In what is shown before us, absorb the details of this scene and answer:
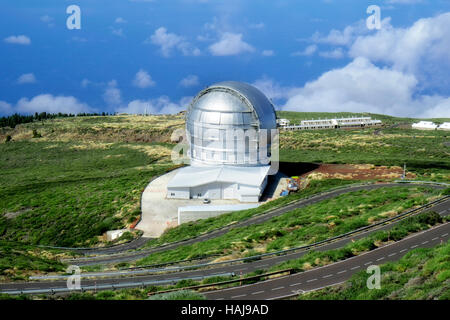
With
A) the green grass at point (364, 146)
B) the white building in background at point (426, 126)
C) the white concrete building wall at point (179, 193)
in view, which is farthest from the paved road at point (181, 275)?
the white building in background at point (426, 126)

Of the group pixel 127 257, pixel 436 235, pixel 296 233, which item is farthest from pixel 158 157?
pixel 436 235

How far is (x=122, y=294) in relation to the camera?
23438mm

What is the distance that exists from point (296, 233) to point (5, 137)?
10610 centimetres

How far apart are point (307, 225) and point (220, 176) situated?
17.3m

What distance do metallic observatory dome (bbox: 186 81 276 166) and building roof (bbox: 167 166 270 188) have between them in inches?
47.7

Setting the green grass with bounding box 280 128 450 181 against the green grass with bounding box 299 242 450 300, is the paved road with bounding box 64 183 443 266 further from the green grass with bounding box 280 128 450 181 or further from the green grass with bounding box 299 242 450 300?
the green grass with bounding box 280 128 450 181

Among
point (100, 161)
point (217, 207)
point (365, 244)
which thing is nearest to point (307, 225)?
point (365, 244)

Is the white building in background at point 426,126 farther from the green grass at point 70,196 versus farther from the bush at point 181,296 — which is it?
the bush at point 181,296

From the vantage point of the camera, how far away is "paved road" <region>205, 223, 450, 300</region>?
2273 cm

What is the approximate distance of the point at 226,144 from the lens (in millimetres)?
54062

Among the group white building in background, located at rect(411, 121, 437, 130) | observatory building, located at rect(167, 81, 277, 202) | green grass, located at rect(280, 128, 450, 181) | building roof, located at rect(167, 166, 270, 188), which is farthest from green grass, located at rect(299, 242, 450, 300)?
white building in background, located at rect(411, 121, 437, 130)

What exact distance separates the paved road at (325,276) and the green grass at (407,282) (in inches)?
43.2

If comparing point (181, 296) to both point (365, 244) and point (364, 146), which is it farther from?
point (364, 146)
